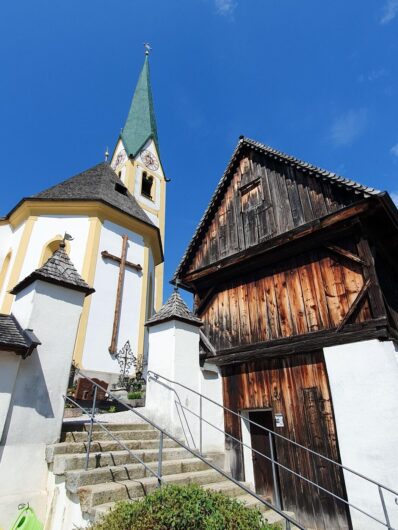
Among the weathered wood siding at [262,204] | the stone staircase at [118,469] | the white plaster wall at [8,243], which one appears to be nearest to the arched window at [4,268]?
the white plaster wall at [8,243]

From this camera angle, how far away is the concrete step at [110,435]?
16.6ft

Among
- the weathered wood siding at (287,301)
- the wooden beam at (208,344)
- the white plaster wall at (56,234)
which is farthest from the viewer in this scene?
A: the white plaster wall at (56,234)

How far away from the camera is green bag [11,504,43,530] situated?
3920 mm

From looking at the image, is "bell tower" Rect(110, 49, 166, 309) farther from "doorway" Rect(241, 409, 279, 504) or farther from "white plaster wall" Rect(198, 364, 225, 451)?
"doorway" Rect(241, 409, 279, 504)

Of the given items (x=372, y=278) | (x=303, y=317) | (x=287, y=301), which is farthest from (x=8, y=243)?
(x=372, y=278)

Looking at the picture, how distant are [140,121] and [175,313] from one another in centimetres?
2719

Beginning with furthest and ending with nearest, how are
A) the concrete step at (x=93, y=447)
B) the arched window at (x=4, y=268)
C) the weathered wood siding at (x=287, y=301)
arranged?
the arched window at (x=4, y=268), the weathered wood siding at (x=287, y=301), the concrete step at (x=93, y=447)

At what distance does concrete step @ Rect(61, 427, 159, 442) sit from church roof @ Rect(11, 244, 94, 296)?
2.35 m

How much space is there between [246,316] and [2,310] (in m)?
10.4

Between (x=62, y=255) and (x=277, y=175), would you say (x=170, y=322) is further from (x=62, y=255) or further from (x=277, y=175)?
(x=277, y=175)

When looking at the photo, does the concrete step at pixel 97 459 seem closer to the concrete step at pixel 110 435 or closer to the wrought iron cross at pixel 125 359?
the concrete step at pixel 110 435

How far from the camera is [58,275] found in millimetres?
5637

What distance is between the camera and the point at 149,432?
600 cm

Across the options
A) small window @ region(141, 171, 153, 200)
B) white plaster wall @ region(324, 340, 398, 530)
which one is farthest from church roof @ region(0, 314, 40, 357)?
small window @ region(141, 171, 153, 200)
